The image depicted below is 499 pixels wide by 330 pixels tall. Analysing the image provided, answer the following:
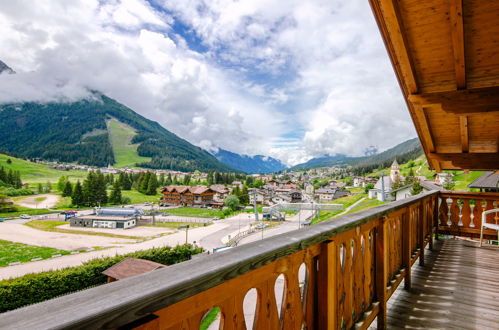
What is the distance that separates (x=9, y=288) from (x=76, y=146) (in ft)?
621

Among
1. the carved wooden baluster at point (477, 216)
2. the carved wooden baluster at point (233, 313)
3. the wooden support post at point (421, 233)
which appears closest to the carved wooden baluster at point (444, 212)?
the carved wooden baluster at point (477, 216)

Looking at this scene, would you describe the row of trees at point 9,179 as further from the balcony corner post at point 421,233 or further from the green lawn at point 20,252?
the balcony corner post at point 421,233

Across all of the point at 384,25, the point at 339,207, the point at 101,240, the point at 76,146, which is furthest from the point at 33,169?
the point at 384,25

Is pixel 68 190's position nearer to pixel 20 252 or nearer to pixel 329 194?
pixel 20 252

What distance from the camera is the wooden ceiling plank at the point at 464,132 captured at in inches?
194

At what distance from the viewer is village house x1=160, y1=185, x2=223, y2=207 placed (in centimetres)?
7075

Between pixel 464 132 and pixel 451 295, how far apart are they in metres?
3.56

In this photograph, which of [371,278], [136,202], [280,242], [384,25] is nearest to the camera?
[280,242]

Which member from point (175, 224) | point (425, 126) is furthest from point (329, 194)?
point (425, 126)

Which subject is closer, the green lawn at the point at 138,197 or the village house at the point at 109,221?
the village house at the point at 109,221

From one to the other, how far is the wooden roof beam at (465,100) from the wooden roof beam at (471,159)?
270 centimetres

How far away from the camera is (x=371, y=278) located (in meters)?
2.53

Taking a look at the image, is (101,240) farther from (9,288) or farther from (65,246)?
(9,288)

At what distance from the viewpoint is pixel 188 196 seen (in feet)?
239
